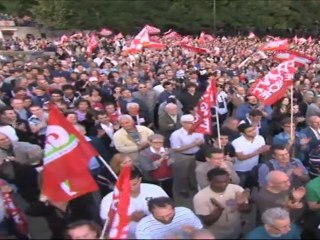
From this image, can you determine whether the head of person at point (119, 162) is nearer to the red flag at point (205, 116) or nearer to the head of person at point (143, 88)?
the red flag at point (205, 116)

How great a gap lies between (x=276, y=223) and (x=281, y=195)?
3.15 feet

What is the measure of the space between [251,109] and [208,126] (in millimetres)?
1716

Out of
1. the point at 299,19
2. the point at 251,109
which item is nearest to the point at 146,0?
the point at 299,19

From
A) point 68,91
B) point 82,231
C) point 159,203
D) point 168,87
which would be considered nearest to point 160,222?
point 159,203

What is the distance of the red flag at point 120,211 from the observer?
4492mm

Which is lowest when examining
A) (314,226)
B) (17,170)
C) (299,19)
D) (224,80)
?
(299,19)

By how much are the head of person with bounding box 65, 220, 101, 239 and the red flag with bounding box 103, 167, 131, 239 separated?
0.44 ft

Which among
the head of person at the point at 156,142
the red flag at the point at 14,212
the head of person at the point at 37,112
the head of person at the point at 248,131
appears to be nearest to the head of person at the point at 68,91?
the head of person at the point at 37,112

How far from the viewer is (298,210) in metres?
5.58

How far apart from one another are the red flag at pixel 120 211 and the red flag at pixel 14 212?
48.3 inches

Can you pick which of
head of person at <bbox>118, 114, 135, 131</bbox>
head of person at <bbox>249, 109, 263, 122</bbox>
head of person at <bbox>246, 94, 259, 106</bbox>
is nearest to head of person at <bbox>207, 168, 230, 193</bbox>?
head of person at <bbox>118, 114, 135, 131</bbox>

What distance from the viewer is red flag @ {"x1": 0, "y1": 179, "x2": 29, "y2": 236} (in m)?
5.69

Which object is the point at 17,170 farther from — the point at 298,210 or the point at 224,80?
the point at 224,80

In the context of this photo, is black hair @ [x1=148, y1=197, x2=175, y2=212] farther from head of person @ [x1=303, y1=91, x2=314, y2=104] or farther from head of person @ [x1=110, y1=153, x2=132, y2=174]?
head of person @ [x1=303, y1=91, x2=314, y2=104]
